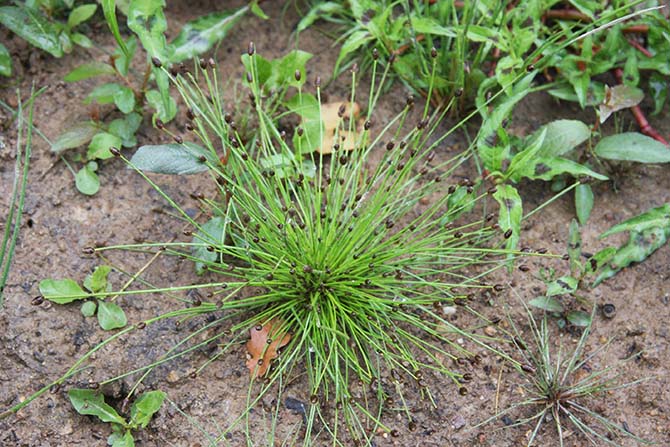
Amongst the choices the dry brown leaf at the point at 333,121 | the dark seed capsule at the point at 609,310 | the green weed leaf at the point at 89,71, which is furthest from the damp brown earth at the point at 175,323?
the dry brown leaf at the point at 333,121

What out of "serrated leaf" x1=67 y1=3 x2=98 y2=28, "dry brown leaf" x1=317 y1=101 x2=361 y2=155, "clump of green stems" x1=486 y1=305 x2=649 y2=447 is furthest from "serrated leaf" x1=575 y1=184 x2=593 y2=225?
"serrated leaf" x1=67 y1=3 x2=98 y2=28

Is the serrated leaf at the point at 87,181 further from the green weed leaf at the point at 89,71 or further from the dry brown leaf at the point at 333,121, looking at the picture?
the dry brown leaf at the point at 333,121

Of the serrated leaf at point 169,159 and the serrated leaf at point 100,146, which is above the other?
the serrated leaf at point 169,159

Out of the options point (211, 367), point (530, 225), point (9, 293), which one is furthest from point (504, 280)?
point (9, 293)

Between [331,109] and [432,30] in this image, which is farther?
[331,109]

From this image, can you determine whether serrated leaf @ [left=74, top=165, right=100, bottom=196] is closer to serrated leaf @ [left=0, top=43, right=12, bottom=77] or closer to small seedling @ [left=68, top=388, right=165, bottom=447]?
serrated leaf @ [left=0, top=43, right=12, bottom=77]

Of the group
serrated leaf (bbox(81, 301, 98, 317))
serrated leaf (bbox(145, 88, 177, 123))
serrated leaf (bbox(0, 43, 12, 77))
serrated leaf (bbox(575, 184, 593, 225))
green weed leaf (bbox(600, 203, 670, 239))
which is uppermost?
serrated leaf (bbox(0, 43, 12, 77))

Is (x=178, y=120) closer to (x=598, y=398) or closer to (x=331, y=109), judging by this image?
(x=331, y=109)
